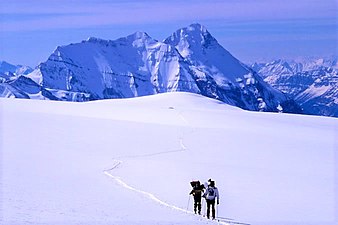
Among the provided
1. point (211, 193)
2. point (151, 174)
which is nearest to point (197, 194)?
point (211, 193)

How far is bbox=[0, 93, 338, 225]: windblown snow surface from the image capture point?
55.3 feet

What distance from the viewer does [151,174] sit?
24.8m

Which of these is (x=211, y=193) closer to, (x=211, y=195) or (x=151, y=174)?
(x=211, y=195)

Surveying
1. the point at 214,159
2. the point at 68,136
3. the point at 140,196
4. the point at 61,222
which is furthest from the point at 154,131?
the point at 61,222

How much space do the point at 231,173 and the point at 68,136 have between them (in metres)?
13.4

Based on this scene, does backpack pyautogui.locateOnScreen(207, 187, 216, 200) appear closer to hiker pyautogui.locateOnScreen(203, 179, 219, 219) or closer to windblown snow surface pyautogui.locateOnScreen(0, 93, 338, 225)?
hiker pyautogui.locateOnScreen(203, 179, 219, 219)

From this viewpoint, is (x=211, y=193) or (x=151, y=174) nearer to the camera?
(x=211, y=193)

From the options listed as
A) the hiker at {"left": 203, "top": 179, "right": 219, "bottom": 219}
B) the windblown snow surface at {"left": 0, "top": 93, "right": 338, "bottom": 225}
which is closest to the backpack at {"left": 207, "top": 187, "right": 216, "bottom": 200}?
the hiker at {"left": 203, "top": 179, "right": 219, "bottom": 219}

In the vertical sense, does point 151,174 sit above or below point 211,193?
above

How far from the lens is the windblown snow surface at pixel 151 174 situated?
55.3 feet

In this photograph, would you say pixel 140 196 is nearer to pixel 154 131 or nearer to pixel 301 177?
pixel 301 177

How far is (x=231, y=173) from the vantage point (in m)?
25.7

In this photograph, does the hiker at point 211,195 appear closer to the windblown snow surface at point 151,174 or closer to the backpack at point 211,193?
the backpack at point 211,193

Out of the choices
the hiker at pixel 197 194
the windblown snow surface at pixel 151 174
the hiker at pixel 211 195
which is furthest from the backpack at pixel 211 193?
the windblown snow surface at pixel 151 174
